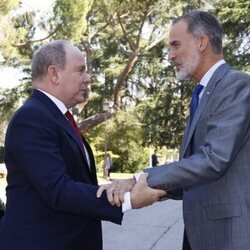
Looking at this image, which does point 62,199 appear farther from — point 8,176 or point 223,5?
point 223,5

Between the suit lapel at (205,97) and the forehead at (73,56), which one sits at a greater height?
the forehead at (73,56)

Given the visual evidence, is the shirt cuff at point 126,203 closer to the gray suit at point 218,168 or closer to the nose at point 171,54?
the gray suit at point 218,168

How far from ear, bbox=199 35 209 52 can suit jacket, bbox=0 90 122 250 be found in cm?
80

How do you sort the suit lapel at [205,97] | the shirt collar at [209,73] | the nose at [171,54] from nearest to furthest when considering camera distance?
the suit lapel at [205,97] → the shirt collar at [209,73] → the nose at [171,54]

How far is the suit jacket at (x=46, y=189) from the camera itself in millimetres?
2314

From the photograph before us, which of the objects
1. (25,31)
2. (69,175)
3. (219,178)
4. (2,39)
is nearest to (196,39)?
(219,178)

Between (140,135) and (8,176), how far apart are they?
116ft

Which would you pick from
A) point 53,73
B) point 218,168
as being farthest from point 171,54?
point 218,168

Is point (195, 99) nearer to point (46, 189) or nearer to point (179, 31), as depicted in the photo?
point (179, 31)

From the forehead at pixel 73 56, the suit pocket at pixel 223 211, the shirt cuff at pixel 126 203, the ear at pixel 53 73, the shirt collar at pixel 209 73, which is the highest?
the forehead at pixel 73 56

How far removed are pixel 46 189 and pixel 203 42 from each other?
3.61ft

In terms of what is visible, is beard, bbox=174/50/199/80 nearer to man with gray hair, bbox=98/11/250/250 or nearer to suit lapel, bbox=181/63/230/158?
man with gray hair, bbox=98/11/250/250

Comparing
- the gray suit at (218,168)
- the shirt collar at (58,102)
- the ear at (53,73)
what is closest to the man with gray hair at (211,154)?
the gray suit at (218,168)

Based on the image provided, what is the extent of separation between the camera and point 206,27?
2.71 m
